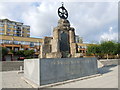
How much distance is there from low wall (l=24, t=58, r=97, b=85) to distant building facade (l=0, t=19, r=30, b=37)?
203 ft

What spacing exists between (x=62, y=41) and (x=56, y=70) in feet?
17.9

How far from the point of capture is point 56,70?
28.7 feet

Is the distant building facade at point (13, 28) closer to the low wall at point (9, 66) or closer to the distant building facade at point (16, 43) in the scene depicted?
the distant building facade at point (16, 43)

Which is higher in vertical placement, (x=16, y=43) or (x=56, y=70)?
(x=16, y=43)

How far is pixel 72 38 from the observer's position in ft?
46.4

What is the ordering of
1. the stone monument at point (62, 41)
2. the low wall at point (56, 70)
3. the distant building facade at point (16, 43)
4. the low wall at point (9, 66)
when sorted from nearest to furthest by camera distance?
the low wall at point (56, 70), the stone monument at point (62, 41), the low wall at point (9, 66), the distant building facade at point (16, 43)

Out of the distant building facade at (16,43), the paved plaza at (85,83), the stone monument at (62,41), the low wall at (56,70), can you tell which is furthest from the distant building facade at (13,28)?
the low wall at (56,70)

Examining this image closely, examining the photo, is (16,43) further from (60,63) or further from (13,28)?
(60,63)

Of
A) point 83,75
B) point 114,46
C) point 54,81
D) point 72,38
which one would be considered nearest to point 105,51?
point 114,46

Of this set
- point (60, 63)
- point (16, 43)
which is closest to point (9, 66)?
point (60, 63)

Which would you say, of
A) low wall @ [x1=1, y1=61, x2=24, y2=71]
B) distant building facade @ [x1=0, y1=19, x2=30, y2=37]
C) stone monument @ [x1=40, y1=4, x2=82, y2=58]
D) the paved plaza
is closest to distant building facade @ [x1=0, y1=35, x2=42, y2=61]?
distant building facade @ [x1=0, y1=19, x2=30, y2=37]

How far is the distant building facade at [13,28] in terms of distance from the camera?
65375mm

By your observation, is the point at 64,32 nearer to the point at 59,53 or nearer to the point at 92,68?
the point at 59,53

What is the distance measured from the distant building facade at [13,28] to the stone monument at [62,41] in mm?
57307
